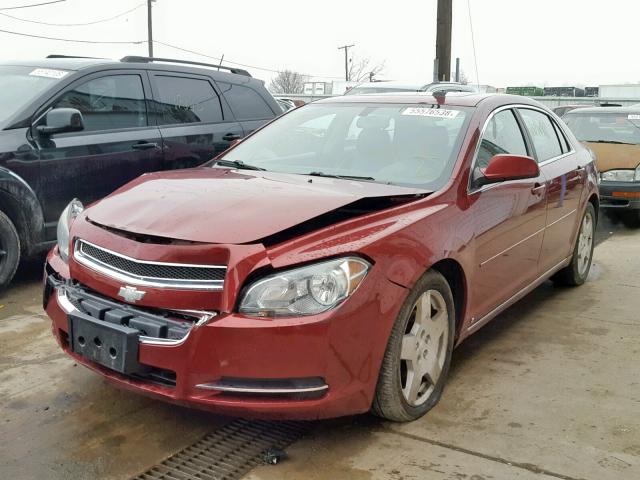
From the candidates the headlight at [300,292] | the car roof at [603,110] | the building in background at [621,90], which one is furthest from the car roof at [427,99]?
A: the building in background at [621,90]

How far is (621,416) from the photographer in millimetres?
3281

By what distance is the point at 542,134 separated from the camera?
15.9 feet

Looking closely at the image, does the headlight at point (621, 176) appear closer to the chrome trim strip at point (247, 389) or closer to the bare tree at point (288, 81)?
the chrome trim strip at point (247, 389)

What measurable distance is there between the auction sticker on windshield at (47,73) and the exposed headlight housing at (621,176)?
6.56 metres

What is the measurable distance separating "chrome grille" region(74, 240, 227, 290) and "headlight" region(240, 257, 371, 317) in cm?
15

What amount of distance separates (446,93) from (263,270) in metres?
2.25

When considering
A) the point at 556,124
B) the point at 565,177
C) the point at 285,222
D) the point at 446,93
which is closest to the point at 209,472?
the point at 285,222

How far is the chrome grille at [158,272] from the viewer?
265 centimetres

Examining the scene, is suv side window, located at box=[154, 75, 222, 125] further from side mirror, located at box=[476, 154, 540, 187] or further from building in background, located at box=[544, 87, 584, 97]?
building in background, located at box=[544, 87, 584, 97]

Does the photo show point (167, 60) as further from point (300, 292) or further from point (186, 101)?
point (300, 292)

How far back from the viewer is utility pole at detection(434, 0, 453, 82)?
1421 cm

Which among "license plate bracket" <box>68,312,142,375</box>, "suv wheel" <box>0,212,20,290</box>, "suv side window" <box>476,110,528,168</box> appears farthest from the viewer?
"suv wheel" <box>0,212,20,290</box>

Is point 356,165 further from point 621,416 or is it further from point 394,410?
point 621,416

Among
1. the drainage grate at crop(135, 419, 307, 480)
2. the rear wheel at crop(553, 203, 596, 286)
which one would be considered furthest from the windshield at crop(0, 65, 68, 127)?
the rear wheel at crop(553, 203, 596, 286)
